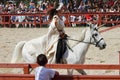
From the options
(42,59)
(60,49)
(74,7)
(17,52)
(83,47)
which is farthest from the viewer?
(74,7)

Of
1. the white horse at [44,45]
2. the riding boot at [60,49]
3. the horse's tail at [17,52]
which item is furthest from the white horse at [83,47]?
the horse's tail at [17,52]

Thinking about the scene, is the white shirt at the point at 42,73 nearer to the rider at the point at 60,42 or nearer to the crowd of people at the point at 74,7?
the rider at the point at 60,42

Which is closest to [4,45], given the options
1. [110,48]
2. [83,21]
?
[110,48]

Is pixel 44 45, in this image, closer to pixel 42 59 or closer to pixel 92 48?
pixel 42 59

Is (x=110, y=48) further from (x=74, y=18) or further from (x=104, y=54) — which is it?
(x=74, y=18)

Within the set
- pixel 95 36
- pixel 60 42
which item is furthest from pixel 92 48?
pixel 60 42

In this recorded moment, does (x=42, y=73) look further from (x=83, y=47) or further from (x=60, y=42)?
(x=83, y=47)

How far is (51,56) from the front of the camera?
11.1 metres

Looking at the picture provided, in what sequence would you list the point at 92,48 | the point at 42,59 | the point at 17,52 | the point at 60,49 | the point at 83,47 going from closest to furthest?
the point at 42,59 < the point at 60,49 < the point at 83,47 < the point at 17,52 < the point at 92,48

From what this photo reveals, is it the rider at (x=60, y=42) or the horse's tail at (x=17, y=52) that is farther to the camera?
the horse's tail at (x=17, y=52)

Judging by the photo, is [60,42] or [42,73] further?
[60,42]

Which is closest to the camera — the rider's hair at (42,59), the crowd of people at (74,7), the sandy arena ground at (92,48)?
the rider's hair at (42,59)

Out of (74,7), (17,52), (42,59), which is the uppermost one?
(42,59)

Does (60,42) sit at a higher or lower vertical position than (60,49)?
higher
